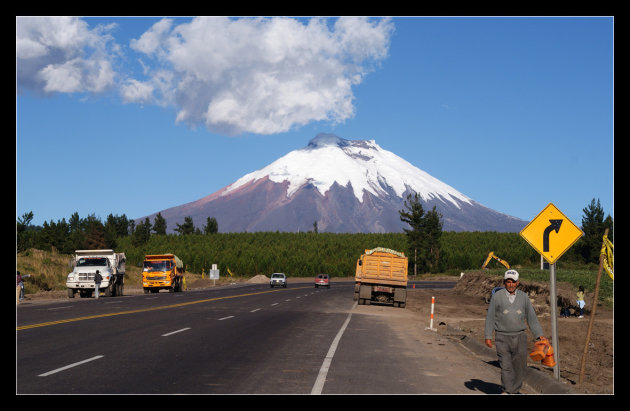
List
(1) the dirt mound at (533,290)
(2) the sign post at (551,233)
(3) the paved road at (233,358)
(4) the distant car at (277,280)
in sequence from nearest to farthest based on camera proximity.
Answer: (3) the paved road at (233,358), (2) the sign post at (551,233), (1) the dirt mound at (533,290), (4) the distant car at (277,280)

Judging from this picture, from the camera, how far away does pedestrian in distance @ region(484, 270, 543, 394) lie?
10.0 m

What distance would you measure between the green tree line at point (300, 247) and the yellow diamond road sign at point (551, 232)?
76369 mm

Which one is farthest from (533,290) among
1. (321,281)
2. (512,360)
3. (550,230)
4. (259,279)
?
(259,279)

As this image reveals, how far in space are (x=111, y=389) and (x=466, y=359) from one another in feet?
26.5

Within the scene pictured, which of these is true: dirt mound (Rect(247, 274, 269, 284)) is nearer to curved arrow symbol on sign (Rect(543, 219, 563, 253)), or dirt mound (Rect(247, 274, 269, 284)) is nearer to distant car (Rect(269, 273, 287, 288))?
distant car (Rect(269, 273, 287, 288))

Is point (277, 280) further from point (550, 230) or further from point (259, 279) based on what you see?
point (550, 230)

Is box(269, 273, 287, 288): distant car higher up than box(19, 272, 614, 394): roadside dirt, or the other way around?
box(19, 272, 614, 394): roadside dirt

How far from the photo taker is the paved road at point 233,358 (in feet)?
33.8

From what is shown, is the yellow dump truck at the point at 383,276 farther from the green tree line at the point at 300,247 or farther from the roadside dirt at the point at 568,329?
the green tree line at the point at 300,247

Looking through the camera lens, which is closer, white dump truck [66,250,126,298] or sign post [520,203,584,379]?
sign post [520,203,584,379]

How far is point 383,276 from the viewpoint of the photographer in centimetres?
3738

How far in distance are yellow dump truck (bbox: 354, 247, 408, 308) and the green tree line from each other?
55724mm

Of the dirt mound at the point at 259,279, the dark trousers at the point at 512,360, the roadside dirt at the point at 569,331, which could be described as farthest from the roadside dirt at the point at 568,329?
the dirt mound at the point at 259,279

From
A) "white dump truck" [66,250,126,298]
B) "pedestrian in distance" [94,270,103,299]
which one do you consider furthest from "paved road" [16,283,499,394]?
"white dump truck" [66,250,126,298]
